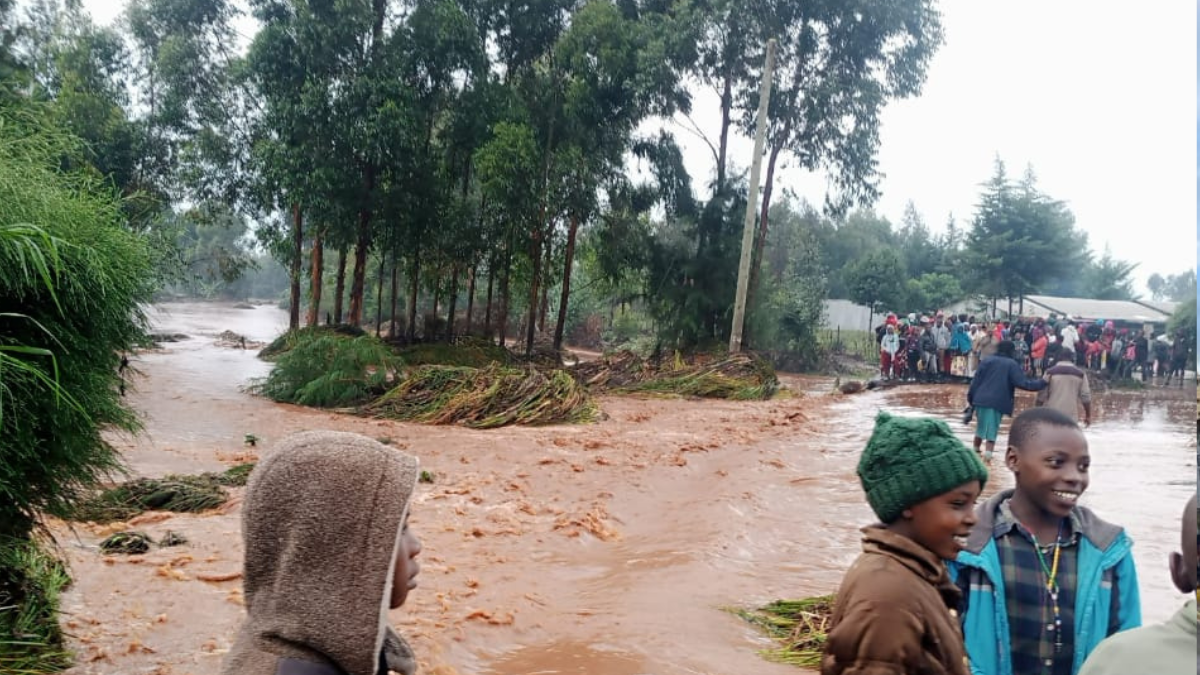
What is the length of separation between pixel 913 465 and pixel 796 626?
3.37m

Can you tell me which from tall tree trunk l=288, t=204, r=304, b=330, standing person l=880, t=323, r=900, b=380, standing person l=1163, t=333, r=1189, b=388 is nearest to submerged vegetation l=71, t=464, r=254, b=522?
standing person l=880, t=323, r=900, b=380

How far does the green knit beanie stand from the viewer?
83.1 inches

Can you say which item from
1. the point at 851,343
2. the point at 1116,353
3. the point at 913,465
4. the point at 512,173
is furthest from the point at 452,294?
the point at 913,465

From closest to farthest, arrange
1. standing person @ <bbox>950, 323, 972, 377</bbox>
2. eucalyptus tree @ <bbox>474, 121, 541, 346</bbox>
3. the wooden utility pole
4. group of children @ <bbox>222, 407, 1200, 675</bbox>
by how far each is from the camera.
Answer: group of children @ <bbox>222, 407, 1200, 675</bbox>, eucalyptus tree @ <bbox>474, 121, 541, 346</bbox>, standing person @ <bbox>950, 323, 972, 377</bbox>, the wooden utility pole

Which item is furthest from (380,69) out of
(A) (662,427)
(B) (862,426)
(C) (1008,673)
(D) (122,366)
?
(C) (1008,673)

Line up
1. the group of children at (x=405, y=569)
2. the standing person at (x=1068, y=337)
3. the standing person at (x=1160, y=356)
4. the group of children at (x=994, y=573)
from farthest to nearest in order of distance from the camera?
the standing person at (x=1160, y=356), the standing person at (x=1068, y=337), the group of children at (x=994, y=573), the group of children at (x=405, y=569)

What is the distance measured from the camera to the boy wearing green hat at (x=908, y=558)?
72.4 inches

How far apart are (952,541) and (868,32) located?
72.2 ft

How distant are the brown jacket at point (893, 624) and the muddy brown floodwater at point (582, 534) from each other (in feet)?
9.38

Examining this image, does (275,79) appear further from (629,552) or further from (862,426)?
(629,552)

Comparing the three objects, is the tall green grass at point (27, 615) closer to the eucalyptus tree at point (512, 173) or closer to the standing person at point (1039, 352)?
the eucalyptus tree at point (512, 173)

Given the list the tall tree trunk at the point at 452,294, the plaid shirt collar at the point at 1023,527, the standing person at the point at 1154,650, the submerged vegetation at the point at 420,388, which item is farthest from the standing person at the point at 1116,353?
the standing person at the point at 1154,650

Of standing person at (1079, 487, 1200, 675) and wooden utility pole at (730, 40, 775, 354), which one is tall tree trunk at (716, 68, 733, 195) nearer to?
wooden utility pole at (730, 40, 775, 354)

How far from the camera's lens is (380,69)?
770 inches
